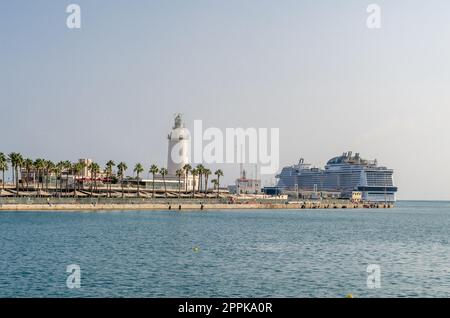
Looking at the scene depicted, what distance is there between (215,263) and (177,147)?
14058 centimetres

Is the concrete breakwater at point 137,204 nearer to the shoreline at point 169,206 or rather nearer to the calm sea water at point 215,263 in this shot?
the shoreline at point 169,206

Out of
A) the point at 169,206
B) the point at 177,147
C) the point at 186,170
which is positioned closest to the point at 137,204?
the point at 169,206

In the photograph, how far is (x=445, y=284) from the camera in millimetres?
33906

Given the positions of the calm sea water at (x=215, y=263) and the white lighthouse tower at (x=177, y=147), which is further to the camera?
the white lighthouse tower at (x=177, y=147)

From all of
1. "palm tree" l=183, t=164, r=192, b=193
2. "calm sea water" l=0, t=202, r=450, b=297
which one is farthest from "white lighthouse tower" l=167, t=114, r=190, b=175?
"calm sea water" l=0, t=202, r=450, b=297

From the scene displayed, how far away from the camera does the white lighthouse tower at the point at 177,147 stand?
177m

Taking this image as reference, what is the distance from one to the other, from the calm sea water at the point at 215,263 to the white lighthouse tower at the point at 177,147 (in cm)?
10874

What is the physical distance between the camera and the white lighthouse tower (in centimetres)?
17700

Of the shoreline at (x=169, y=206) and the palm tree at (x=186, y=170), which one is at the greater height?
the palm tree at (x=186, y=170)

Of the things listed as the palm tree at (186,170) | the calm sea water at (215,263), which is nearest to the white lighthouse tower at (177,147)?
the palm tree at (186,170)

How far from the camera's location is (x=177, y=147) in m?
180

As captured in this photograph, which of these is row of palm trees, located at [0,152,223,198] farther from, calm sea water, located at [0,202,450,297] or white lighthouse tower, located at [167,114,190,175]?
calm sea water, located at [0,202,450,297]
